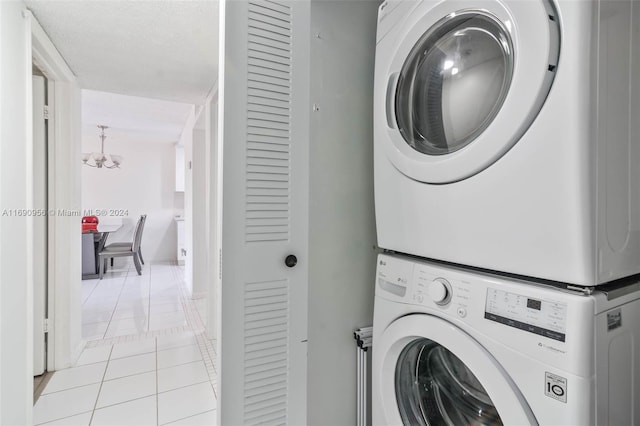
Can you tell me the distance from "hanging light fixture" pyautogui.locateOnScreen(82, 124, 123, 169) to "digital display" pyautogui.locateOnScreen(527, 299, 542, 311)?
582cm

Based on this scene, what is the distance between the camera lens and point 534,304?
2.23 ft

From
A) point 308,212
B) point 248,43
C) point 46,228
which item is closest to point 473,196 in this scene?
point 308,212

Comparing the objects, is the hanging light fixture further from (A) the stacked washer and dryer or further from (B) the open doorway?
(A) the stacked washer and dryer

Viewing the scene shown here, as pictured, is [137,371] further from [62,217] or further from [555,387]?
[555,387]

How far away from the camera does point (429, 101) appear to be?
97 centimetres

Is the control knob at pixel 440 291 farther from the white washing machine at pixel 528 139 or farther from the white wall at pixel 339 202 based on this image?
the white wall at pixel 339 202

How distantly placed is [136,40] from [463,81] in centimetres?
182

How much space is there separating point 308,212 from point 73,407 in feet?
5.83

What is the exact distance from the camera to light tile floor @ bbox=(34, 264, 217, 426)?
1697 mm

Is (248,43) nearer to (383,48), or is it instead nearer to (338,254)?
(383,48)

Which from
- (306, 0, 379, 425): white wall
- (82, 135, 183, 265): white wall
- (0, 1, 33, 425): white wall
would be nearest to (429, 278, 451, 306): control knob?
(306, 0, 379, 425): white wall

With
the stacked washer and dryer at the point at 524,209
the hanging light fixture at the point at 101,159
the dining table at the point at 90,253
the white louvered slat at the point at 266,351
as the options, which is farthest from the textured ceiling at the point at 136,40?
the hanging light fixture at the point at 101,159

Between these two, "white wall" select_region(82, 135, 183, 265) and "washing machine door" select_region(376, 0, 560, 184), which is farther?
"white wall" select_region(82, 135, 183, 265)

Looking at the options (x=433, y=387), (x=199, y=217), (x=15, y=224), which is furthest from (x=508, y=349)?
(x=199, y=217)
